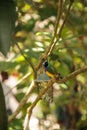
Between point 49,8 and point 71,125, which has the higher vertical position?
point 49,8

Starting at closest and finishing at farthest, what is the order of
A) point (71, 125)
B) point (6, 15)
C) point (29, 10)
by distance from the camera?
point (6, 15) → point (29, 10) → point (71, 125)

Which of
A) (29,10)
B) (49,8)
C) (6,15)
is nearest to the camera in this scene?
(6,15)

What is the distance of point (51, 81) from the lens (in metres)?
0.60

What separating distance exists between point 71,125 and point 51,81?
2.95 ft

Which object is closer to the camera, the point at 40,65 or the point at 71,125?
the point at 40,65

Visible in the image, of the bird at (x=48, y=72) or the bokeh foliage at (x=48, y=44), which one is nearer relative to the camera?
the bird at (x=48, y=72)

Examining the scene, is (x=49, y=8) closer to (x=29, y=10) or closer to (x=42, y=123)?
(x=29, y=10)

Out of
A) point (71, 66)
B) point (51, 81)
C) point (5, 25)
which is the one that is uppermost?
point (5, 25)

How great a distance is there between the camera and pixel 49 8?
1.08m

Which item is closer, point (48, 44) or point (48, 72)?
point (48, 72)

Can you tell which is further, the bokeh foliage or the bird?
the bokeh foliage

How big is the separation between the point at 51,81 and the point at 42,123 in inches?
29.2

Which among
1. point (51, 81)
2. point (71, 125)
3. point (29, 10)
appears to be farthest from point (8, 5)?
point (71, 125)

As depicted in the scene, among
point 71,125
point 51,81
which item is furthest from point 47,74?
point 71,125
